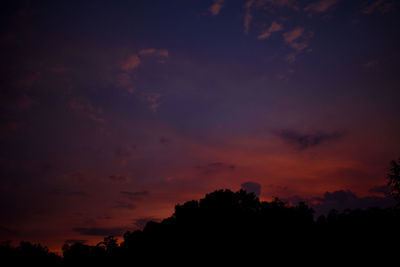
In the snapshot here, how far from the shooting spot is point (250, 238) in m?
32.2

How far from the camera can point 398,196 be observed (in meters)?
28.3

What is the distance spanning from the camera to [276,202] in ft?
141

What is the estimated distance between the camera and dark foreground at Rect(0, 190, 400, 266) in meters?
24.2

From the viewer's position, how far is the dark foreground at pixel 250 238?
2420 centimetres

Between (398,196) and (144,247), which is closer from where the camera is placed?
(398,196)

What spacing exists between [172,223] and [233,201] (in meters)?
11.4

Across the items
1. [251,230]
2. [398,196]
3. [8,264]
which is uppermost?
[398,196]

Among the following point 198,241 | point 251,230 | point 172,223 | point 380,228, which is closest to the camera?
point 380,228


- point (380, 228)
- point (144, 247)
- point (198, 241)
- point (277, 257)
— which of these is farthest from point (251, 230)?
point (144, 247)

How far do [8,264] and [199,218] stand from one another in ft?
120

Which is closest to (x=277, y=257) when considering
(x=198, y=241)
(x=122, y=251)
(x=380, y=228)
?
(x=380, y=228)

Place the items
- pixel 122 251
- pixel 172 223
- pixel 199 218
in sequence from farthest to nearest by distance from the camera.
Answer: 1. pixel 122 251
2. pixel 172 223
3. pixel 199 218

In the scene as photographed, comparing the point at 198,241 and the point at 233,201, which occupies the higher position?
the point at 233,201

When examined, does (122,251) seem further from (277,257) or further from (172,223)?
(277,257)
